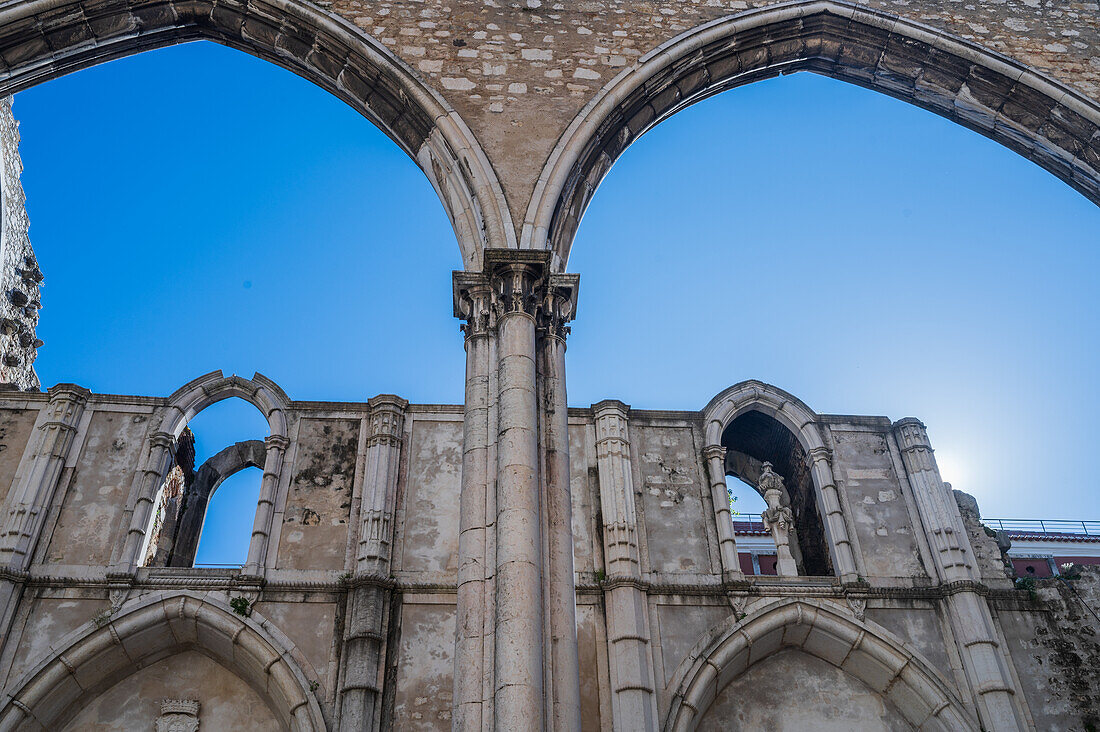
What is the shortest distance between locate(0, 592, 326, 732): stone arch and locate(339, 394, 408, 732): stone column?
16.2 inches

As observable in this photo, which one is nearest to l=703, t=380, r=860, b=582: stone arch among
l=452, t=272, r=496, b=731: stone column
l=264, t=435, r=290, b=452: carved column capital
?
l=264, t=435, r=290, b=452: carved column capital

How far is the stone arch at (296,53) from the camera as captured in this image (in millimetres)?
7457

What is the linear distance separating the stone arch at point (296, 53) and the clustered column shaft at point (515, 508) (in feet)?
2.84

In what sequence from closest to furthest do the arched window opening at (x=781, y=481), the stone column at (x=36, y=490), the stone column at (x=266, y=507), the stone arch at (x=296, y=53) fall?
the stone arch at (x=296, y=53), the stone column at (x=36, y=490), the stone column at (x=266, y=507), the arched window opening at (x=781, y=481)

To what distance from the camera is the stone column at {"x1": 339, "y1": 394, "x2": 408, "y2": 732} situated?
913 cm

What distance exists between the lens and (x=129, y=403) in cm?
1125

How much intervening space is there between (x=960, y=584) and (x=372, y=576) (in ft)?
20.3

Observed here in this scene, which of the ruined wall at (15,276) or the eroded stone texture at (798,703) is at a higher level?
the ruined wall at (15,276)

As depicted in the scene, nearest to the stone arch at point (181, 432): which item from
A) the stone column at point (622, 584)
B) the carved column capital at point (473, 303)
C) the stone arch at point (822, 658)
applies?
the stone column at point (622, 584)

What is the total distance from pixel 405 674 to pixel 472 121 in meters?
5.35

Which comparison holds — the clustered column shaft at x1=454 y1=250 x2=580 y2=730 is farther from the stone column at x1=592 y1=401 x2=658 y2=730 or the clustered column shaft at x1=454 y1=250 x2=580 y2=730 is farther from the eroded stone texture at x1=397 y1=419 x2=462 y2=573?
the eroded stone texture at x1=397 y1=419 x2=462 y2=573

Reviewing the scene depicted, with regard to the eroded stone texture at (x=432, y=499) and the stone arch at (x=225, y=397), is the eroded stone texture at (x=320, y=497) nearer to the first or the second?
the stone arch at (x=225, y=397)

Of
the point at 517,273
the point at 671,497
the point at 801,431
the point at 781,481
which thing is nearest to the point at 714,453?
the point at 671,497

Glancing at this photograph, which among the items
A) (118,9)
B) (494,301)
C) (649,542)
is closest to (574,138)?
(494,301)
